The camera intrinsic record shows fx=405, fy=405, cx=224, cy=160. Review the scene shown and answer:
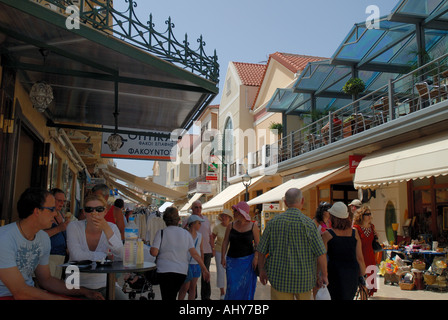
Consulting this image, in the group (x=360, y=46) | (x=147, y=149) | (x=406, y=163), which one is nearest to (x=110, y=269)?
(x=406, y=163)

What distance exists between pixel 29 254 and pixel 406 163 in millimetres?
8261

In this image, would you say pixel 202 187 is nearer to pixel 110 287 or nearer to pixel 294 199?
pixel 294 199

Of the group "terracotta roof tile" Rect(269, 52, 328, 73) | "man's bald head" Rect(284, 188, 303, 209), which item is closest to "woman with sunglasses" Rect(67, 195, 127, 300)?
"man's bald head" Rect(284, 188, 303, 209)

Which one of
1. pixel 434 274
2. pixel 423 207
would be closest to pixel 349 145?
pixel 423 207

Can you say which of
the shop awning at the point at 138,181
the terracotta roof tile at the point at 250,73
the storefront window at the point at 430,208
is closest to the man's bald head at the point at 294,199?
the storefront window at the point at 430,208

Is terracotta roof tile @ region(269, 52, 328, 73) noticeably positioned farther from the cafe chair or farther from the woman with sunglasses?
the woman with sunglasses

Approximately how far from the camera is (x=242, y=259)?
596 cm

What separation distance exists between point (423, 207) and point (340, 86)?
692 cm

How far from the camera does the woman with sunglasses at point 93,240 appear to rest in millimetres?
4043

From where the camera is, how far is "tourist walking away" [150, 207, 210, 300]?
5309mm

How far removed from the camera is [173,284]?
532 cm

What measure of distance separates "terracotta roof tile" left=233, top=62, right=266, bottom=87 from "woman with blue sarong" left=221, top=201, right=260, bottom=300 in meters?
21.3

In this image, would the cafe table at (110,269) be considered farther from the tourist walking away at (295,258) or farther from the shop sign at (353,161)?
the shop sign at (353,161)
